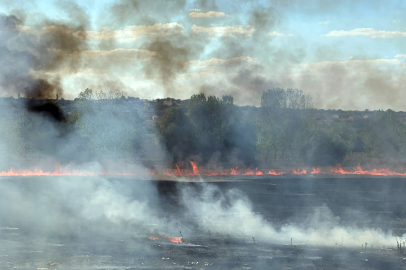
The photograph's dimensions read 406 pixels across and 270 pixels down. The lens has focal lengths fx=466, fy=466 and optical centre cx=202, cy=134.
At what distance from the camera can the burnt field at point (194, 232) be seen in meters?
38.9

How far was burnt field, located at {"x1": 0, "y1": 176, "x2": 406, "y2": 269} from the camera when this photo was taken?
38.9 m

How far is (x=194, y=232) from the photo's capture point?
52062mm

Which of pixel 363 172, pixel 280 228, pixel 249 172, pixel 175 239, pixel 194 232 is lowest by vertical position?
pixel 175 239

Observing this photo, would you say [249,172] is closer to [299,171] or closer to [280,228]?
[299,171]

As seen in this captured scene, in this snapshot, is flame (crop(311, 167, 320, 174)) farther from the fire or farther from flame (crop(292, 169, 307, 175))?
the fire

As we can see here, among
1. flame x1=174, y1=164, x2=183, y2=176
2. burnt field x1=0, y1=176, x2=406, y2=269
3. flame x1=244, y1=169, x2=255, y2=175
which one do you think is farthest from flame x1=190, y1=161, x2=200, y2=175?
burnt field x1=0, y1=176, x2=406, y2=269

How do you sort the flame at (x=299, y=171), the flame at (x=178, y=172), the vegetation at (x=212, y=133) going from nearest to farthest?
the vegetation at (x=212, y=133), the flame at (x=178, y=172), the flame at (x=299, y=171)

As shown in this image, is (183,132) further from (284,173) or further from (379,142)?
(379,142)

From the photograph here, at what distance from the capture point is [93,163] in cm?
14575

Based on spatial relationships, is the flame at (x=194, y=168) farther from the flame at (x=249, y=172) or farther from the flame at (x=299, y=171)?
the flame at (x=299, y=171)

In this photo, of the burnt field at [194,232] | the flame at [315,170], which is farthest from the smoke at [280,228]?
the flame at [315,170]

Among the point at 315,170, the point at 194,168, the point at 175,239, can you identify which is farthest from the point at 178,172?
the point at 175,239

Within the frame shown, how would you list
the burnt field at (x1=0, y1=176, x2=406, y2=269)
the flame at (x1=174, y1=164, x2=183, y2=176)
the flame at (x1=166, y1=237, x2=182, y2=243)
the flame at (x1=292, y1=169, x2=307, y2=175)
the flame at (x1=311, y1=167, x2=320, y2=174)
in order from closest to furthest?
the burnt field at (x1=0, y1=176, x2=406, y2=269), the flame at (x1=166, y1=237, x2=182, y2=243), the flame at (x1=174, y1=164, x2=183, y2=176), the flame at (x1=292, y1=169, x2=307, y2=175), the flame at (x1=311, y1=167, x2=320, y2=174)

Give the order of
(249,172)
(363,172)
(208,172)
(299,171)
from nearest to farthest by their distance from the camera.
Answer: (208,172), (249,172), (299,171), (363,172)
